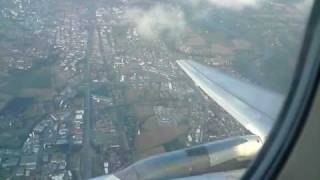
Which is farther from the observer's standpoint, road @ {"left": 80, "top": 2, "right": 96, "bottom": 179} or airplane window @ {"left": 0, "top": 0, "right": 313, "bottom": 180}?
road @ {"left": 80, "top": 2, "right": 96, "bottom": 179}

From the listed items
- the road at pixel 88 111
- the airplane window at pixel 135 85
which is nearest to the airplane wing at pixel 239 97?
the airplane window at pixel 135 85

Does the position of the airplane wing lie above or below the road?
above

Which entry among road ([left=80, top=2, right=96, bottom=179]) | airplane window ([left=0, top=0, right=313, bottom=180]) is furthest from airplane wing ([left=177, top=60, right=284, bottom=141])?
road ([left=80, top=2, right=96, bottom=179])

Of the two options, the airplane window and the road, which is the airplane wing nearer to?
the airplane window

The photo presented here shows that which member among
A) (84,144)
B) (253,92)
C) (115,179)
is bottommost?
(84,144)

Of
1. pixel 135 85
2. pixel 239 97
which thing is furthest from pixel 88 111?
pixel 239 97

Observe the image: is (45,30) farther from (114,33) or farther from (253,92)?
(253,92)

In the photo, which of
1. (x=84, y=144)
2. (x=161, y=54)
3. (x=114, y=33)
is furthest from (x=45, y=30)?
(x=84, y=144)

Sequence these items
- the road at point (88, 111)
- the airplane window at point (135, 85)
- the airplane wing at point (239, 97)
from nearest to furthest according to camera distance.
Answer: the airplane wing at point (239, 97) → the airplane window at point (135, 85) → the road at point (88, 111)

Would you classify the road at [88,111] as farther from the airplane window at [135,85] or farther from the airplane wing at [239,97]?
the airplane wing at [239,97]
